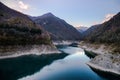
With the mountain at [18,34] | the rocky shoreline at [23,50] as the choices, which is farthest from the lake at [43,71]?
the mountain at [18,34]

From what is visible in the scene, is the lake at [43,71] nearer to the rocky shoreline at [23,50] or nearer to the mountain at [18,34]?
the rocky shoreline at [23,50]

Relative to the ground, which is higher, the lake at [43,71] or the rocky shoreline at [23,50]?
the rocky shoreline at [23,50]

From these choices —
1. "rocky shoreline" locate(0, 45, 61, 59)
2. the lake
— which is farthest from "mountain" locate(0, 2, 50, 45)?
the lake

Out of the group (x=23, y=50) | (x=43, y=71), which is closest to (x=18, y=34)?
(x=23, y=50)

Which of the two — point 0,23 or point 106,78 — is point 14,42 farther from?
point 106,78

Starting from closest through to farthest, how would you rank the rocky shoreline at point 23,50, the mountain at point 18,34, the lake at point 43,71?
1. the lake at point 43,71
2. the rocky shoreline at point 23,50
3. the mountain at point 18,34

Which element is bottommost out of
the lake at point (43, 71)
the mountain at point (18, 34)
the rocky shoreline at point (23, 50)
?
the lake at point (43, 71)

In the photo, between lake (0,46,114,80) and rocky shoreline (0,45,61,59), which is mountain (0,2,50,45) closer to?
rocky shoreline (0,45,61,59)

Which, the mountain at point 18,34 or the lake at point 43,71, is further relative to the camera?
the mountain at point 18,34

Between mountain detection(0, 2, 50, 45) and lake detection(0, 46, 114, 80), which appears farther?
mountain detection(0, 2, 50, 45)
